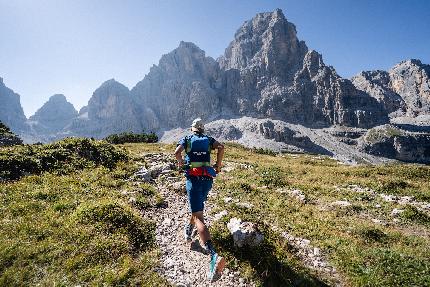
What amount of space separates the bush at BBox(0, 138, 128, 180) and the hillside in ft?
0.63

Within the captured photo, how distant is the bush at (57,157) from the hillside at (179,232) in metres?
0.19

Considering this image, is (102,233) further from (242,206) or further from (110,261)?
(242,206)

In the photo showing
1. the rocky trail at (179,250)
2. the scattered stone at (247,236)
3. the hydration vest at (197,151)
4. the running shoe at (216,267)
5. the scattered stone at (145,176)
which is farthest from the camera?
the scattered stone at (145,176)

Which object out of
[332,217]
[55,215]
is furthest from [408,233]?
[55,215]

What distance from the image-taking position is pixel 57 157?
76.0ft

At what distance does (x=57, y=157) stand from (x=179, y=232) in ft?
47.4

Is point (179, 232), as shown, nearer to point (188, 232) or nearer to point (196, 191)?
point (188, 232)

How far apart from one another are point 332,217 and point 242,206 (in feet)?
14.4

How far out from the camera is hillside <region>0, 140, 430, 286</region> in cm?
984

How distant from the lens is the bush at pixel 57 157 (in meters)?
20.0

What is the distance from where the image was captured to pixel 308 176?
2736cm

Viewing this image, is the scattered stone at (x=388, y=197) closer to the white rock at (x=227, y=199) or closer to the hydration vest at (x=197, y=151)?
the white rock at (x=227, y=199)

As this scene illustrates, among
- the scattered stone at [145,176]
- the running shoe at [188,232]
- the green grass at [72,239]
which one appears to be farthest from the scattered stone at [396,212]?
the scattered stone at [145,176]

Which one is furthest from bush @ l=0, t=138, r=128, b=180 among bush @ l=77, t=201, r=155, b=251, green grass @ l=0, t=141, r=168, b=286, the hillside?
bush @ l=77, t=201, r=155, b=251
